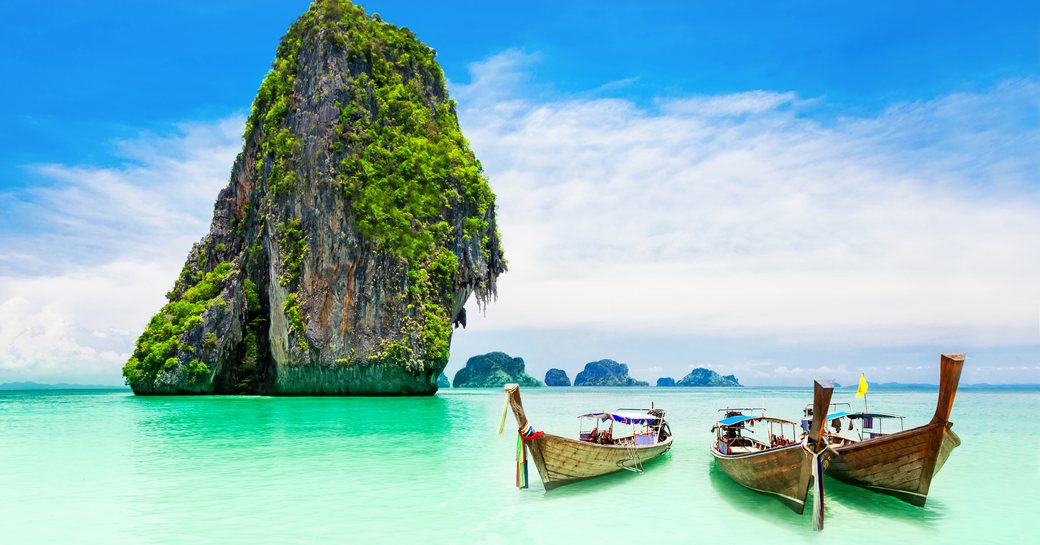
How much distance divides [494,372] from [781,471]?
12005cm

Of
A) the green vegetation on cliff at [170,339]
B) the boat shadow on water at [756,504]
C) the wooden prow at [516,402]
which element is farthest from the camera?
the green vegetation on cliff at [170,339]

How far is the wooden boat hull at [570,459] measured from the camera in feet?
37.5

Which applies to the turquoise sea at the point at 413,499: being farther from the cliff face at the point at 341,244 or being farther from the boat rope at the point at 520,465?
the cliff face at the point at 341,244

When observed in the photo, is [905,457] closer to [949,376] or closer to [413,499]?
[949,376]

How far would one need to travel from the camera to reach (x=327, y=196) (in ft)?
136

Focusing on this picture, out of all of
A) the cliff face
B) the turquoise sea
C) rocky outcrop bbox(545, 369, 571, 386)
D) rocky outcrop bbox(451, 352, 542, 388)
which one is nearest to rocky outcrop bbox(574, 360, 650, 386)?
rocky outcrop bbox(545, 369, 571, 386)

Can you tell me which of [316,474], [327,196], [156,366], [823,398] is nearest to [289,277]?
[327,196]

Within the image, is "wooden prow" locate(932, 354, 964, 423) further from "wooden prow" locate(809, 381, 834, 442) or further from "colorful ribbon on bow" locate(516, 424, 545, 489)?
"colorful ribbon on bow" locate(516, 424, 545, 489)

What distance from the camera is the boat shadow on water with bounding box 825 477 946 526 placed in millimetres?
10391

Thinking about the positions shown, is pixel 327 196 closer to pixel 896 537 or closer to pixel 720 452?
pixel 720 452

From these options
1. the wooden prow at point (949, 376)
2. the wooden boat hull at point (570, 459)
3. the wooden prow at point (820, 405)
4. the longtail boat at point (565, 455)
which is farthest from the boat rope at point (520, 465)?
the wooden prow at point (949, 376)

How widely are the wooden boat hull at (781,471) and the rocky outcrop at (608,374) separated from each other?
155 metres

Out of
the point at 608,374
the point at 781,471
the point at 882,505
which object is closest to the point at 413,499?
the point at 781,471

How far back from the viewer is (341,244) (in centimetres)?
4075
